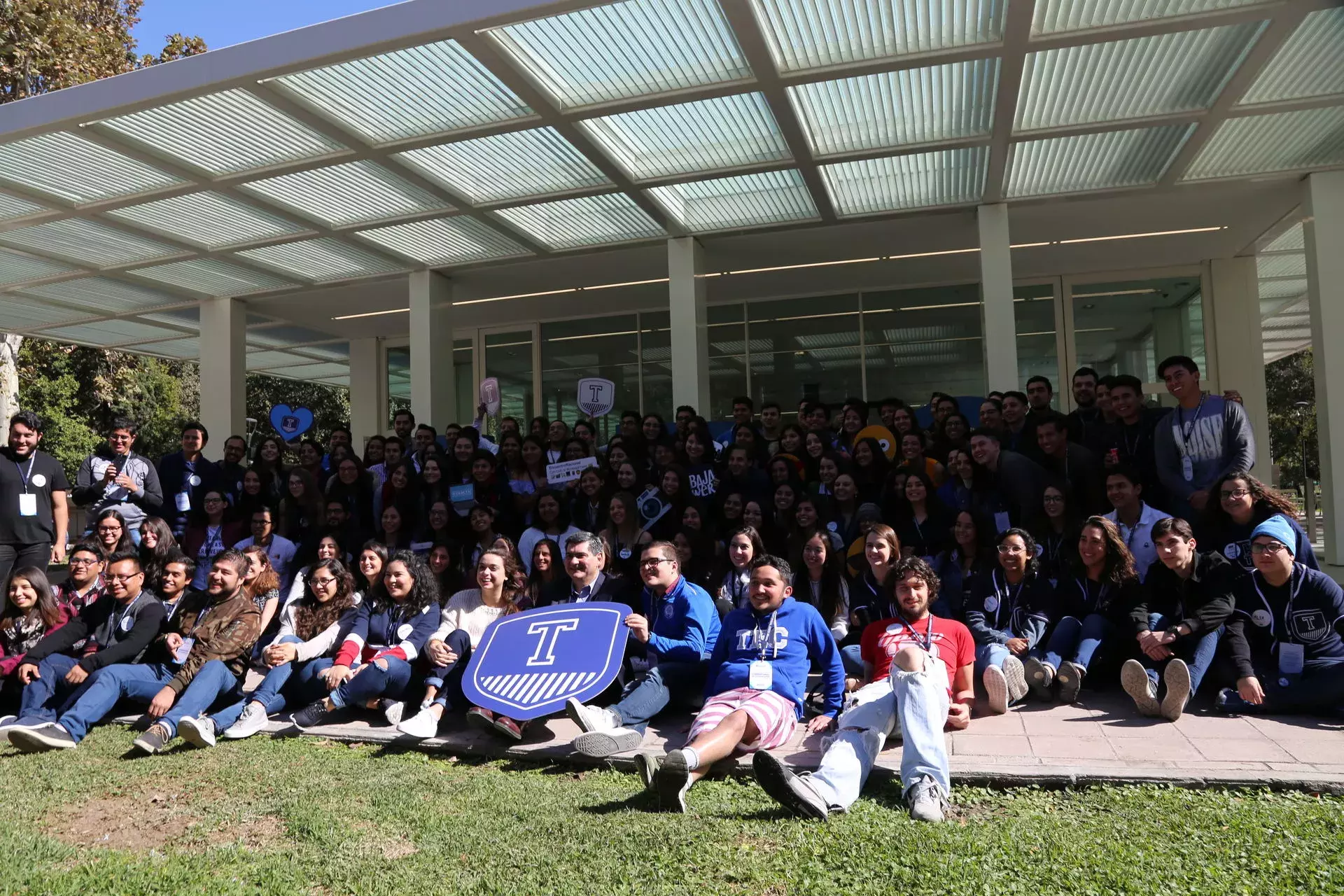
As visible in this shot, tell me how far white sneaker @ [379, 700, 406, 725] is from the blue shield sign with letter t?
0.64 metres

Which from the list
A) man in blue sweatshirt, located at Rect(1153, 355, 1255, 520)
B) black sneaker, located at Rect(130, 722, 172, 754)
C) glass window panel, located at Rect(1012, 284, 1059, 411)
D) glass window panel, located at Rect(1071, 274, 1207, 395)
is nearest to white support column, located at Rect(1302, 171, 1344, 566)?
glass window panel, located at Rect(1071, 274, 1207, 395)

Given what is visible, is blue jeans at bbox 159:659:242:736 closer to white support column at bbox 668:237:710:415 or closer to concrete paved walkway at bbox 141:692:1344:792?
concrete paved walkway at bbox 141:692:1344:792

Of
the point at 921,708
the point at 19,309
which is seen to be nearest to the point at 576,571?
the point at 921,708

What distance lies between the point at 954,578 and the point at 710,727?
2568 millimetres

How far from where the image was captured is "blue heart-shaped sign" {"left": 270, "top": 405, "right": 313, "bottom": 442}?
445 inches

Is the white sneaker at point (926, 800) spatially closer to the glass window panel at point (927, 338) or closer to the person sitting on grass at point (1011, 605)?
the person sitting on grass at point (1011, 605)

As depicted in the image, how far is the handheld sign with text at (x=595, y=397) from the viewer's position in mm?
10516

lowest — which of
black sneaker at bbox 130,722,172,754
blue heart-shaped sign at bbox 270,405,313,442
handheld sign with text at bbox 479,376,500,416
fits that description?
black sneaker at bbox 130,722,172,754

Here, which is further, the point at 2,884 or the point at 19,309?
the point at 19,309

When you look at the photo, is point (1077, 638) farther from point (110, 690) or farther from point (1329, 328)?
point (1329, 328)

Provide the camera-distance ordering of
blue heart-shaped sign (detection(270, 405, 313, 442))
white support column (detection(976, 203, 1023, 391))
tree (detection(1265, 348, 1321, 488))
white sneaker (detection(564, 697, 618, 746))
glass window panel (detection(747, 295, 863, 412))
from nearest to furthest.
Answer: white sneaker (detection(564, 697, 618, 746)), white support column (detection(976, 203, 1023, 391)), blue heart-shaped sign (detection(270, 405, 313, 442)), glass window panel (detection(747, 295, 863, 412)), tree (detection(1265, 348, 1321, 488))

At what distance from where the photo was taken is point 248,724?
18.2 feet

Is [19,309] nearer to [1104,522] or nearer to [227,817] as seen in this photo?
[227,817]

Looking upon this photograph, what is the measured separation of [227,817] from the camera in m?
4.05
